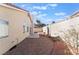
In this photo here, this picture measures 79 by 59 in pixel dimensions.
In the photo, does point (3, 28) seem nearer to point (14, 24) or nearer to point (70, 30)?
point (14, 24)

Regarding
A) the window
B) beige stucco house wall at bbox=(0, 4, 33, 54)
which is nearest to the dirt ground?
beige stucco house wall at bbox=(0, 4, 33, 54)

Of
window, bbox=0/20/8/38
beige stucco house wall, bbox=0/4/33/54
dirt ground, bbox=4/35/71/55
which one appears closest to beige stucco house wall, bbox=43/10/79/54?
dirt ground, bbox=4/35/71/55

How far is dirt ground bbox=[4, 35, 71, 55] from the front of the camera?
8.60 feet

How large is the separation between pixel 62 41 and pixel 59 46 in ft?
0.22

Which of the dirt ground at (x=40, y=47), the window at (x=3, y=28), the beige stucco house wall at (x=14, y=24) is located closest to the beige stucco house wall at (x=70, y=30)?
the dirt ground at (x=40, y=47)

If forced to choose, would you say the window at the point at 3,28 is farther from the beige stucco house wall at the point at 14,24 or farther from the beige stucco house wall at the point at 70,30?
the beige stucco house wall at the point at 70,30

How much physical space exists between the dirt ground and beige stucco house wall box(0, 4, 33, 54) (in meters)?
0.07

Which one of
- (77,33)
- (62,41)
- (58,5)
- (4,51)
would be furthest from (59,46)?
(4,51)

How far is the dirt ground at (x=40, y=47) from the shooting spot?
2621 millimetres

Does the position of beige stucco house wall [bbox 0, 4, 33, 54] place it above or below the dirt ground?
above

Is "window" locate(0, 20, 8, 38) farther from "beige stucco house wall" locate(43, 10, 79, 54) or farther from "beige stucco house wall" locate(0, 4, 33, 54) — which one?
"beige stucco house wall" locate(43, 10, 79, 54)

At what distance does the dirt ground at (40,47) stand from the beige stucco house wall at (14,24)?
0.07m
